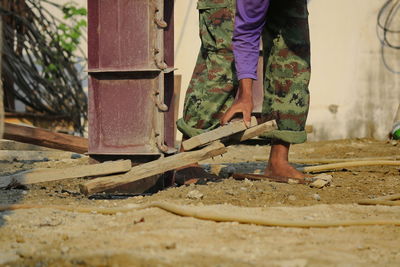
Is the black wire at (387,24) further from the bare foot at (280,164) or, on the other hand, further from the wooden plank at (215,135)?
the wooden plank at (215,135)

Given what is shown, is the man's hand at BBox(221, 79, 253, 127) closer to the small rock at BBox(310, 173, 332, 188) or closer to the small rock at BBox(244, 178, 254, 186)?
the small rock at BBox(244, 178, 254, 186)

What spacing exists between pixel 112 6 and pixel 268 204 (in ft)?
5.39

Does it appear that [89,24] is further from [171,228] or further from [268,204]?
[171,228]

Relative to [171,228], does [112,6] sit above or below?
above

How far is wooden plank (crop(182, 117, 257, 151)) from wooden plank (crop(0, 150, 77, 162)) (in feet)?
7.79

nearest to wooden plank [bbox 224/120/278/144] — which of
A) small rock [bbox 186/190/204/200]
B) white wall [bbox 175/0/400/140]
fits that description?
small rock [bbox 186/190/204/200]

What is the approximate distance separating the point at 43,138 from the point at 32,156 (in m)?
1.86

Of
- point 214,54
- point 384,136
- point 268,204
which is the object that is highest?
point 214,54

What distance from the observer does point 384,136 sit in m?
8.12

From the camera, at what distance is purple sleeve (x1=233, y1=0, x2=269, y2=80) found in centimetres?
369

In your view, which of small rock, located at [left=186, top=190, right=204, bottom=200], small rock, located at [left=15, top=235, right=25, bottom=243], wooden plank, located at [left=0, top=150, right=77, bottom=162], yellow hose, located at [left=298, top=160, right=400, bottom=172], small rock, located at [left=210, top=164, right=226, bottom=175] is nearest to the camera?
small rock, located at [left=15, top=235, right=25, bottom=243]

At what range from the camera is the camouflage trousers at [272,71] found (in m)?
4.23

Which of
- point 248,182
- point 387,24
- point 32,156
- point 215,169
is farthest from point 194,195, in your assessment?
point 387,24

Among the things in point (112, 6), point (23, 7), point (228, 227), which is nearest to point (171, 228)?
point (228, 227)
